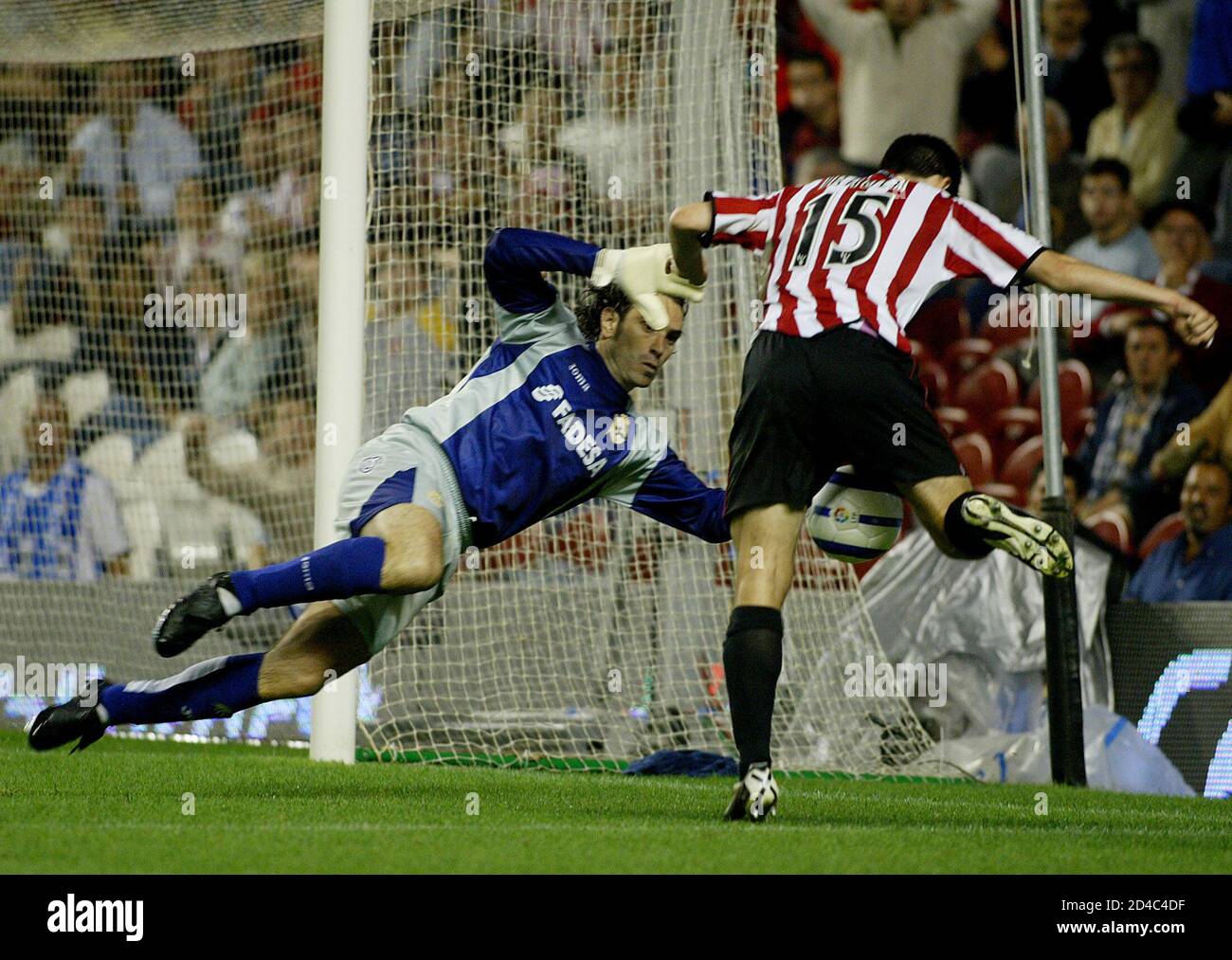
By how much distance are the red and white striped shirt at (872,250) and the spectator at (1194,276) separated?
190 inches

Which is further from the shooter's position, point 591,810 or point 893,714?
point 893,714

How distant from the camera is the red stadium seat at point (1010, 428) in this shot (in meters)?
9.53

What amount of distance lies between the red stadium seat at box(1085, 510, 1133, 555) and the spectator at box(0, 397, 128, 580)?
17.1 feet

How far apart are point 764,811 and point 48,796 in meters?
1.95

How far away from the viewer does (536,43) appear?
7.01 metres

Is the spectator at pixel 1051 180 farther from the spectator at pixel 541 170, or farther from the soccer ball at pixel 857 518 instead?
the soccer ball at pixel 857 518

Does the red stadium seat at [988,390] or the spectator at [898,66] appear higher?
the spectator at [898,66]

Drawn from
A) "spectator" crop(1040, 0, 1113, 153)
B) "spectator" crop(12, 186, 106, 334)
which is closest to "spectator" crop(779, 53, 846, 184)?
"spectator" crop(1040, 0, 1113, 153)

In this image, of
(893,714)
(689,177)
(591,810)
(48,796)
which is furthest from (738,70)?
(48,796)

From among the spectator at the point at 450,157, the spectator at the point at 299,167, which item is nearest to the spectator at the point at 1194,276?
the spectator at the point at 450,157

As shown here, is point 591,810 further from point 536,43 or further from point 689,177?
point 536,43

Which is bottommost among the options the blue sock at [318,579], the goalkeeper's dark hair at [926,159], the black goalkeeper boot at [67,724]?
the black goalkeeper boot at [67,724]

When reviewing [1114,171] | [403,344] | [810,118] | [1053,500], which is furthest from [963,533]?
[810,118]

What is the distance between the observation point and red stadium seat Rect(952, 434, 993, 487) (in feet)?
31.2
